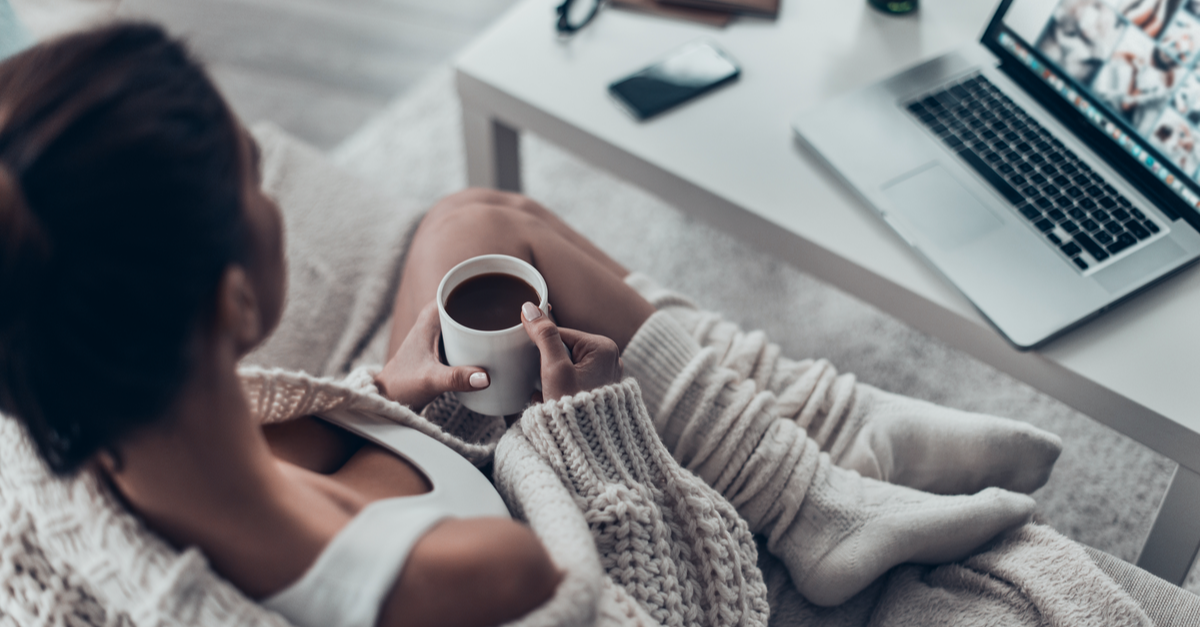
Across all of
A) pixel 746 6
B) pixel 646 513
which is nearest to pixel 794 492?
pixel 646 513

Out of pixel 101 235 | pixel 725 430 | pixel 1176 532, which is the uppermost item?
pixel 101 235

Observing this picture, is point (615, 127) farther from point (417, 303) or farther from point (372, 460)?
point (372, 460)

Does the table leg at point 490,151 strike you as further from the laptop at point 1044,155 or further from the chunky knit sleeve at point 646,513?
the chunky knit sleeve at point 646,513

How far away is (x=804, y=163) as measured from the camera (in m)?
1.01

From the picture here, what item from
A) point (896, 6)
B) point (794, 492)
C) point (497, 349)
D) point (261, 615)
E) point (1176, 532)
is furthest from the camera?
point (896, 6)

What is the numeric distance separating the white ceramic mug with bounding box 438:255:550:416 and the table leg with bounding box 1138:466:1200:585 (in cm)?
67

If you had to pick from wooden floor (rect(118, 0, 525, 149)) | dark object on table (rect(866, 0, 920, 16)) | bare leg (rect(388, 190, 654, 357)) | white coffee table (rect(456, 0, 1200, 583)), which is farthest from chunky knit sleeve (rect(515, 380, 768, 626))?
wooden floor (rect(118, 0, 525, 149))

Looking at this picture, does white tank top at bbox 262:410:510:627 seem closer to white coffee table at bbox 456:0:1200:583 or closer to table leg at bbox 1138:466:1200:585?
white coffee table at bbox 456:0:1200:583

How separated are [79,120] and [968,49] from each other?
106 centimetres

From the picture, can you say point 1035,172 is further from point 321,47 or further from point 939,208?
point 321,47

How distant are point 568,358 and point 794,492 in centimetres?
26

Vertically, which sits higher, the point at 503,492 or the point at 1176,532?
the point at 503,492

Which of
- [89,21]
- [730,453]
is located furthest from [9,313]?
[730,453]

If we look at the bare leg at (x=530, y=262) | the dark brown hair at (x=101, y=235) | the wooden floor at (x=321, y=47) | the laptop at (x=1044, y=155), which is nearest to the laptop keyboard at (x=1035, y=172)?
the laptop at (x=1044, y=155)
